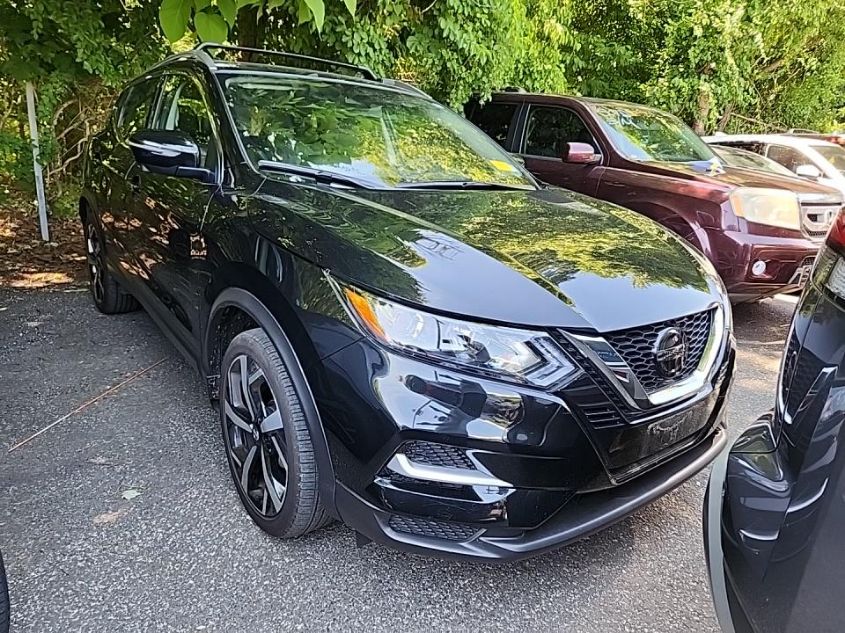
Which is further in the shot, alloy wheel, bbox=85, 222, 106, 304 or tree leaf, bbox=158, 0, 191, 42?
alloy wheel, bbox=85, 222, 106, 304

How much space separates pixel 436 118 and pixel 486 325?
6.36 feet

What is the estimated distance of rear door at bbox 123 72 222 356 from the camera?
2.66 metres

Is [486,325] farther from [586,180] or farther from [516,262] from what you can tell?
[586,180]

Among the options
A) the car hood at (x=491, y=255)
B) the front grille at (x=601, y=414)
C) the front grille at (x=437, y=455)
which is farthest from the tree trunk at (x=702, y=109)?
the front grille at (x=437, y=455)

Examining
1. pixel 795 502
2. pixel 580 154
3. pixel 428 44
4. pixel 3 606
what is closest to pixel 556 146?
pixel 580 154

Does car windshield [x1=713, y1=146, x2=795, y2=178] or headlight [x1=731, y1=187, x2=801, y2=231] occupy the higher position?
car windshield [x1=713, y1=146, x2=795, y2=178]

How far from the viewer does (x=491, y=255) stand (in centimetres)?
211

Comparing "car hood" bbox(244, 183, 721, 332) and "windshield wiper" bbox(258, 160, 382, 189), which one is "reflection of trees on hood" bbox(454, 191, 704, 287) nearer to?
"car hood" bbox(244, 183, 721, 332)

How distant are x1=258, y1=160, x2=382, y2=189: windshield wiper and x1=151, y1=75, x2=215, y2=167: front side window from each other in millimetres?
268

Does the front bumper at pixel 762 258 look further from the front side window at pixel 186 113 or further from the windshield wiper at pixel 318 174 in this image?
the front side window at pixel 186 113

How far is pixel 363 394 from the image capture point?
1.84 m

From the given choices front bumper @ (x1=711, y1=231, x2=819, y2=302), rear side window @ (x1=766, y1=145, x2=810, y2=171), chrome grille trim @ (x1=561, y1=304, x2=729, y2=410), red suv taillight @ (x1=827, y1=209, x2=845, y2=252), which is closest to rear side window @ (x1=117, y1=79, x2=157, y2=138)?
chrome grille trim @ (x1=561, y1=304, x2=729, y2=410)

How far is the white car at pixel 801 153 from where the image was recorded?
768 cm

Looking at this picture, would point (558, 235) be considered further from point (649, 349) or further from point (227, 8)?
point (227, 8)
